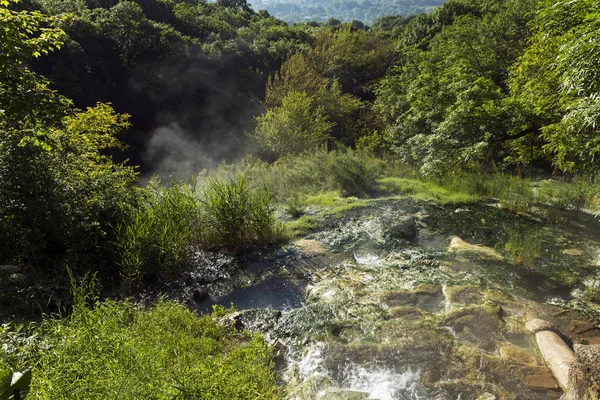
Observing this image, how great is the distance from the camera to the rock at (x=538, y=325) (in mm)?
3885

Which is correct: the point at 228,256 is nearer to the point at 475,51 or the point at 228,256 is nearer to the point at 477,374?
the point at 477,374

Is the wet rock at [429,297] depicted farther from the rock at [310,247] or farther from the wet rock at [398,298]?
the rock at [310,247]

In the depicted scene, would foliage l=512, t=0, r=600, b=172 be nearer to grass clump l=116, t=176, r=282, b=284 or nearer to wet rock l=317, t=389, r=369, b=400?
wet rock l=317, t=389, r=369, b=400

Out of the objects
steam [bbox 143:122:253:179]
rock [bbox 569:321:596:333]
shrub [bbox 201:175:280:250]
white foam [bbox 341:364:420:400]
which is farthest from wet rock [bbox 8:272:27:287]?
A: steam [bbox 143:122:253:179]

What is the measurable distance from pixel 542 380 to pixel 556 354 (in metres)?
0.40

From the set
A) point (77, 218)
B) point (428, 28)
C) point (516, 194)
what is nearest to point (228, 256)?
point (77, 218)

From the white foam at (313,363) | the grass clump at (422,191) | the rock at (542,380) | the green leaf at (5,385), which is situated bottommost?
the white foam at (313,363)

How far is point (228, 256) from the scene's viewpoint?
644cm

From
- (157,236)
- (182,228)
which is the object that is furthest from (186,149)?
(157,236)

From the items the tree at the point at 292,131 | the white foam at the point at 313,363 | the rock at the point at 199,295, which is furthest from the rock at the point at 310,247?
the tree at the point at 292,131

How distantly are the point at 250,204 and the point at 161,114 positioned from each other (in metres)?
20.0

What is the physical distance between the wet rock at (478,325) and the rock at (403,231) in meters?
2.91

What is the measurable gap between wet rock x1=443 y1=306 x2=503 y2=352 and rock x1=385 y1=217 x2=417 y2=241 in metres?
2.91

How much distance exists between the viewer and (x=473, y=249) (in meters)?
6.25
